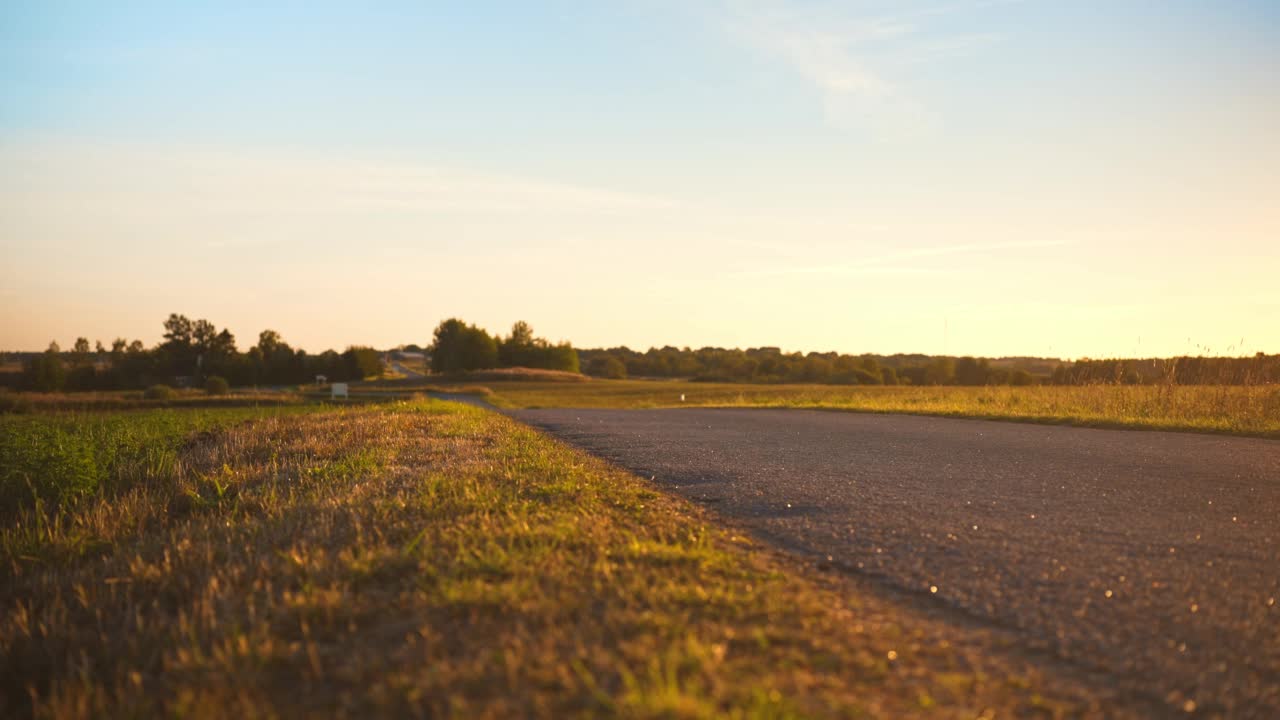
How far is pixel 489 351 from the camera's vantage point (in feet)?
339

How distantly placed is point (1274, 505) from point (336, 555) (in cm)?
814

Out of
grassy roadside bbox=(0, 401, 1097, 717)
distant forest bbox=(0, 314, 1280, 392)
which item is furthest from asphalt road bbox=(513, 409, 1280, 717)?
distant forest bbox=(0, 314, 1280, 392)

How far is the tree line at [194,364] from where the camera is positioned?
84.1 metres

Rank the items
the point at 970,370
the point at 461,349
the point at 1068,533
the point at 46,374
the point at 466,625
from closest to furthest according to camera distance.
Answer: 1. the point at 466,625
2. the point at 1068,533
3. the point at 970,370
4. the point at 46,374
5. the point at 461,349

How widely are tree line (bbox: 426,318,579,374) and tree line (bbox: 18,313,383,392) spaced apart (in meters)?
8.35

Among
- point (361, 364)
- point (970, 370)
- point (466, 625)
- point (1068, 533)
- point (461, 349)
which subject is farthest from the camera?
point (461, 349)

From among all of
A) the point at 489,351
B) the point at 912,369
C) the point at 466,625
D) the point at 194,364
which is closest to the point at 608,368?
the point at 489,351

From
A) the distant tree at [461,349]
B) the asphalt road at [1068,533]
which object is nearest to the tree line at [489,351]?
the distant tree at [461,349]

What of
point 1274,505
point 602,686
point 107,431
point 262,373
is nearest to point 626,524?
point 602,686

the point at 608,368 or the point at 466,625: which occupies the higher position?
the point at 608,368

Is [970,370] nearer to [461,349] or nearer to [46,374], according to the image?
[461,349]

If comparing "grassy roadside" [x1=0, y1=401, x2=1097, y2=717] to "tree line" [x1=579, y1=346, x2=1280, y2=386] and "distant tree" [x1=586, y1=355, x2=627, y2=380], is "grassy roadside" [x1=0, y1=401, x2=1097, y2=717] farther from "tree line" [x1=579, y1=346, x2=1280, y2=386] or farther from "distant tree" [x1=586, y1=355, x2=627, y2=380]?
"distant tree" [x1=586, y1=355, x2=627, y2=380]

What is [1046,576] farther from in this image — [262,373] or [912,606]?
[262,373]

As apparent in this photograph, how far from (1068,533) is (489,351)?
10003cm
